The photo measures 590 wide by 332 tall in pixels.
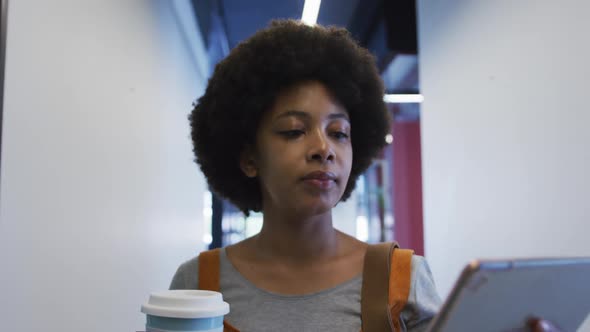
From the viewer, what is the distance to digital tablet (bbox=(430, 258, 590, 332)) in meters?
0.62

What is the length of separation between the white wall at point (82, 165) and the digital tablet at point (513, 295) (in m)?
1.09

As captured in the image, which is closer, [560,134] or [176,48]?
[560,134]

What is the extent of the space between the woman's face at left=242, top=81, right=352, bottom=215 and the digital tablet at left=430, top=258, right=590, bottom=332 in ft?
1.75

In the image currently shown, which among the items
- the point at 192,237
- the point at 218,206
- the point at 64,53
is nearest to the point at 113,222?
the point at 64,53

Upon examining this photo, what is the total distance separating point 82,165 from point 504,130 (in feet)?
5.74

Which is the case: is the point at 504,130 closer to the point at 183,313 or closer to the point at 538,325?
the point at 538,325

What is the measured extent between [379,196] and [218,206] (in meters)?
3.32

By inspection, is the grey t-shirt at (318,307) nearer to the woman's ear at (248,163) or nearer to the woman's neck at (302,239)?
the woman's neck at (302,239)

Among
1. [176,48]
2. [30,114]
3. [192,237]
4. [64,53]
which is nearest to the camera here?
[30,114]

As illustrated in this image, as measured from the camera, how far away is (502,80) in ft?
7.57

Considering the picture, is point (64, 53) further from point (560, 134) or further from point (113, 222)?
point (560, 134)

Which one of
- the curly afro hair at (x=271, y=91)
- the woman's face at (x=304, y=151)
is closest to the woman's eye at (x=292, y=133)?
the woman's face at (x=304, y=151)

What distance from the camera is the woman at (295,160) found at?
1168 millimetres

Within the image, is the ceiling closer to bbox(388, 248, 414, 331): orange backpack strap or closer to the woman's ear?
the woman's ear
